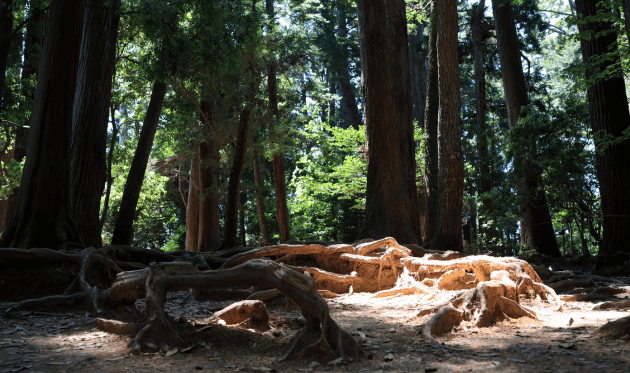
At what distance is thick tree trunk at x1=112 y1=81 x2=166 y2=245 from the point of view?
36.9 ft

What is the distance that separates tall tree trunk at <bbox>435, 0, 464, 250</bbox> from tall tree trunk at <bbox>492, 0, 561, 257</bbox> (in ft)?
5.88

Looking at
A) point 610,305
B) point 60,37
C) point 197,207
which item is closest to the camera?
point 610,305

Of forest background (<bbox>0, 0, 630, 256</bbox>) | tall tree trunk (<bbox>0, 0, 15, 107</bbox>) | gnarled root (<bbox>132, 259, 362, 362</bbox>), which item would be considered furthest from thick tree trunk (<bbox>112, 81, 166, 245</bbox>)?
gnarled root (<bbox>132, 259, 362, 362</bbox>)

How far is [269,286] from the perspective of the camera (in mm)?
4355

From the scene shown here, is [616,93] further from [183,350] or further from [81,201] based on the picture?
[81,201]

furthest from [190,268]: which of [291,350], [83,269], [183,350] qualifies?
[83,269]

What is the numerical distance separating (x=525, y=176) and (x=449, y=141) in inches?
113

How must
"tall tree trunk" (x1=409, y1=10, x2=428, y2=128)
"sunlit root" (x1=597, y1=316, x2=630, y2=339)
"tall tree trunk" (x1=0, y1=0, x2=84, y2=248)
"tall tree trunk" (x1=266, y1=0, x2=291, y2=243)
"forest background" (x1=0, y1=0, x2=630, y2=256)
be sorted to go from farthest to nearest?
"tall tree trunk" (x1=409, y1=10, x2=428, y2=128), "tall tree trunk" (x1=266, y1=0, x2=291, y2=243), "forest background" (x1=0, y1=0, x2=630, y2=256), "tall tree trunk" (x1=0, y1=0, x2=84, y2=248), "sunlit root" (x1=597, y1=316, x2=630, y2=339)

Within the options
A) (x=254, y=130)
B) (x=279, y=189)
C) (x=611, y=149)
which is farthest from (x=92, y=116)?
(x=611, y=149)

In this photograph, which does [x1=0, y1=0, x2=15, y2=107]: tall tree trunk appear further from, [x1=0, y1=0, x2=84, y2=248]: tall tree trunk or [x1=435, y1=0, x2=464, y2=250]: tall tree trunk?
[x1=435, y1=0, x2=464, y2=250]: tall tree trunk

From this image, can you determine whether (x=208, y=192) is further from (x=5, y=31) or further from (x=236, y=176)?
(x=5, y=31)

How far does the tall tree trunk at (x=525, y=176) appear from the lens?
12555 millimetres

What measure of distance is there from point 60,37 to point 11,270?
396 cm

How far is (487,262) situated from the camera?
291 inches
